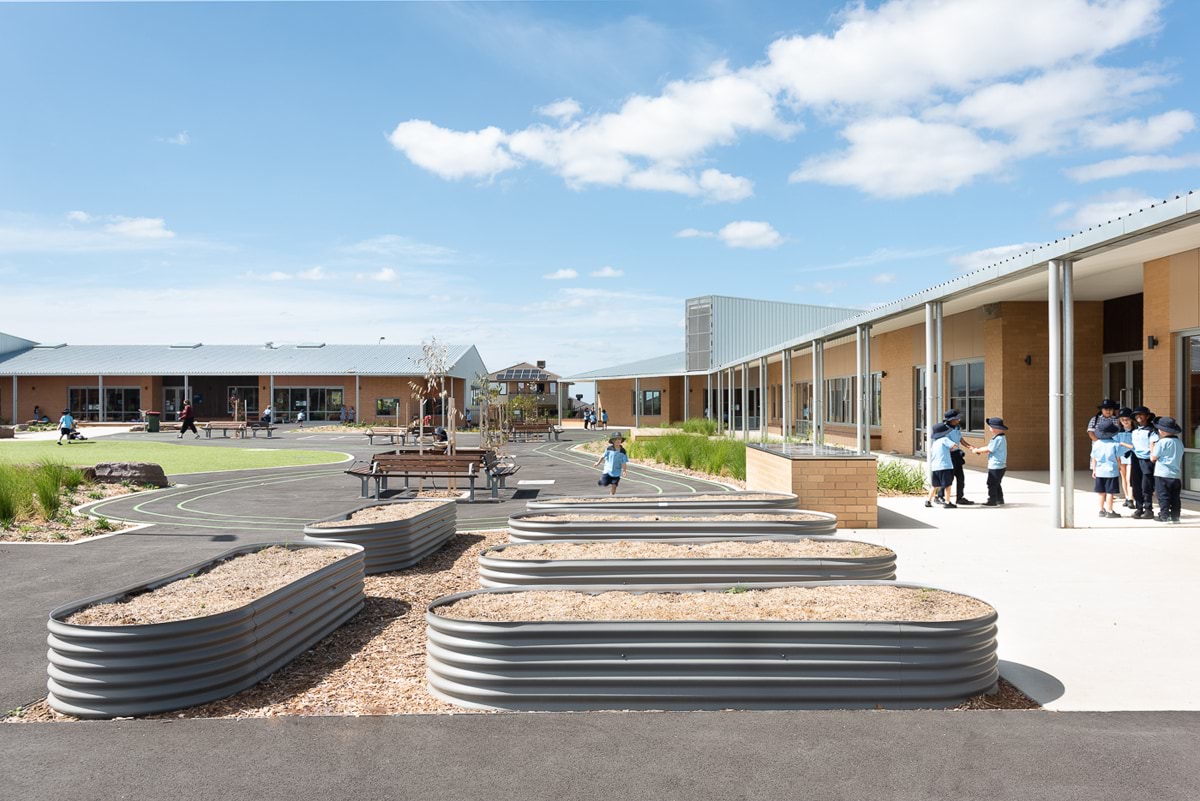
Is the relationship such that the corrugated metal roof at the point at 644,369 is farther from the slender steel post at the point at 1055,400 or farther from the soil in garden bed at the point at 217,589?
→ the soil in garden bed at the point at 217,589

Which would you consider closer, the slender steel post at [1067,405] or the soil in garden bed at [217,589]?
the soil in garden bed at [217,589]

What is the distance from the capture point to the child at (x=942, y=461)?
13.6m

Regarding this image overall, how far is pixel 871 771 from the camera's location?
150 inches

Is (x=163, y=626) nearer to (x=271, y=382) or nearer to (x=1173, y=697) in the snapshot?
(x=1173, y=697)

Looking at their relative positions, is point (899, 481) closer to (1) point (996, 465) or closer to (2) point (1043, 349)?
(1) point (996, 465)

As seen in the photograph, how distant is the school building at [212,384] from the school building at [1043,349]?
2859 cm

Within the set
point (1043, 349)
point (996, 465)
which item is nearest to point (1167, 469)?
point (996, 465)

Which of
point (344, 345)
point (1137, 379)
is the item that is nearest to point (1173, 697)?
point (1137, 379)

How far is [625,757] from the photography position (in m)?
3.97

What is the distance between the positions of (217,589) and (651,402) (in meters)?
50.5

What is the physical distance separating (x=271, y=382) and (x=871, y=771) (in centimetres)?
5666

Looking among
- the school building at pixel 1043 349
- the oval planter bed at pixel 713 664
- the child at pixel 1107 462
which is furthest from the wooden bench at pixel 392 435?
the oval planter bed at pixel 713 664

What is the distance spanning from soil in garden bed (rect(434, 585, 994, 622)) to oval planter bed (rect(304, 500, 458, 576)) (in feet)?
9.61

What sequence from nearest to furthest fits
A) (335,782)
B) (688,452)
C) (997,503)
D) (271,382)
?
(335,782)
(997,503)
(688,452)
(271,382)
